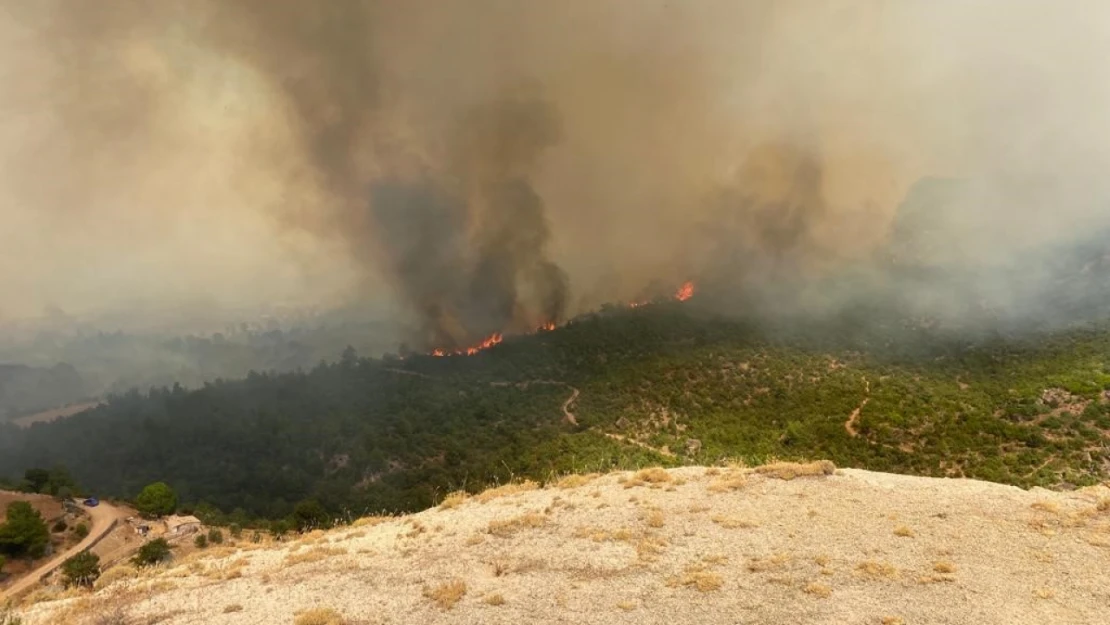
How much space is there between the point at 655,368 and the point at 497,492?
70230mm

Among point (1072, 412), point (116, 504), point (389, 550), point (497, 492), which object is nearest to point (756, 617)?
point (389, 550)

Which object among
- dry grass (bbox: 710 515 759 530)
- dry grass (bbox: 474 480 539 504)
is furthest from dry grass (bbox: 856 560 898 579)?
dry grass (bbox: 474 480 539 504)

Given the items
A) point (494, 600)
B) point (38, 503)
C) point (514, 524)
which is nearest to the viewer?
point (494, 600)

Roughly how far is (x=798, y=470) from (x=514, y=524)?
1362cm

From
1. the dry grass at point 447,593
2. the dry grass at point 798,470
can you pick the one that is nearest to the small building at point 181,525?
the dry grass at point 447,593

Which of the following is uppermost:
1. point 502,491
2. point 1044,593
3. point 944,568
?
point 502,491

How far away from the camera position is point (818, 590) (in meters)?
14.8

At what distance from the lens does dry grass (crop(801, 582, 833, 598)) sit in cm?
1473

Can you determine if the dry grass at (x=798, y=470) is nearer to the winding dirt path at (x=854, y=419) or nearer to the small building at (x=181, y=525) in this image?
the winding dirt path at (x=854, y=419)

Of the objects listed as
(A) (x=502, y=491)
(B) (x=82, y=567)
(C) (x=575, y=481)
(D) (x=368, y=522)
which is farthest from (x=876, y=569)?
(B) (x=82, y=567)

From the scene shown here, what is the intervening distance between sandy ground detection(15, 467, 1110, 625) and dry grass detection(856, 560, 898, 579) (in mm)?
55

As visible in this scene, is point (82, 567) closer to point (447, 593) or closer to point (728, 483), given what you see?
point (447, 593)

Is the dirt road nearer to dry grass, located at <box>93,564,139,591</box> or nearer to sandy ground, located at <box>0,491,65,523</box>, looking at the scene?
sandy ground, located at <box>0,491,65,523</box>

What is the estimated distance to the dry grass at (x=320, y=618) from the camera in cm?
1439
